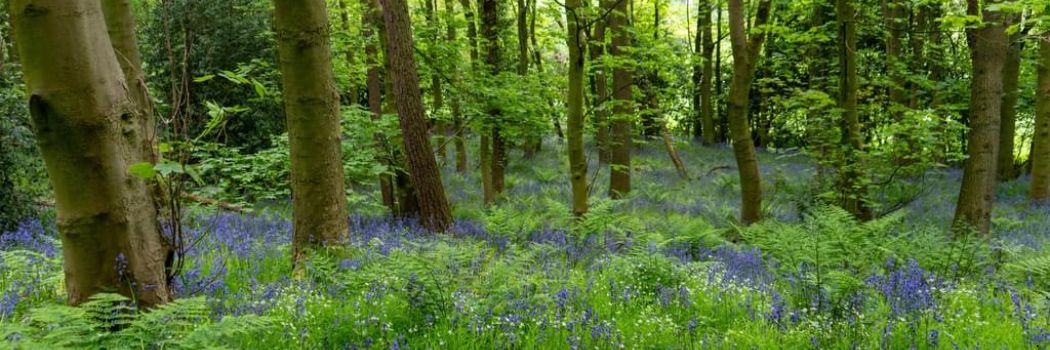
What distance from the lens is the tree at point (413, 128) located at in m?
7.98

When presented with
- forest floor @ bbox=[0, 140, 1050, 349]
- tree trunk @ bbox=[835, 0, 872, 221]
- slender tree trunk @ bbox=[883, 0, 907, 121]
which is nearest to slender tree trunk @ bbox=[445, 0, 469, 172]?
forest floor @ bbox=[0, 140, 1050, 349]

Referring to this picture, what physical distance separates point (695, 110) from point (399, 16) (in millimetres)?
27376

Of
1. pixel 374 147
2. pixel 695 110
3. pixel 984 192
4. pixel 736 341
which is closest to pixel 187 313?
pixel 736 341

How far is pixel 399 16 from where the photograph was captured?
308 inches

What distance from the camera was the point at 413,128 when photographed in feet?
26.5

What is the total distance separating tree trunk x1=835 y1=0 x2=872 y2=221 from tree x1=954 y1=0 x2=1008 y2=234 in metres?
1.31

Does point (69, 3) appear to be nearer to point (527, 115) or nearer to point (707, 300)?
point (707, 300)

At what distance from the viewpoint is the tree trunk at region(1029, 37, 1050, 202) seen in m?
13.3

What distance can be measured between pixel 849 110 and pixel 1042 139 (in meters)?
7.96

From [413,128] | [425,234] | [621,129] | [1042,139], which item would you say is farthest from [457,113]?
[1042,139]

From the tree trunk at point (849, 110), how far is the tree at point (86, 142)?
8958 mm

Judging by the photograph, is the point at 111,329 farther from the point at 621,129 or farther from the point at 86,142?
the point at 621,129

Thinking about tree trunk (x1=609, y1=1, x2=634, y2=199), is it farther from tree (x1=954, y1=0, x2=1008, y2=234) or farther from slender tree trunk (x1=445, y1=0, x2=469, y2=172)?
tree (x1=954, y1=0, x2=1008, y2=234)

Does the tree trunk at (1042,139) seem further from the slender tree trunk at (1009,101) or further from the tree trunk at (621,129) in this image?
the tree trunk at (621,129)
